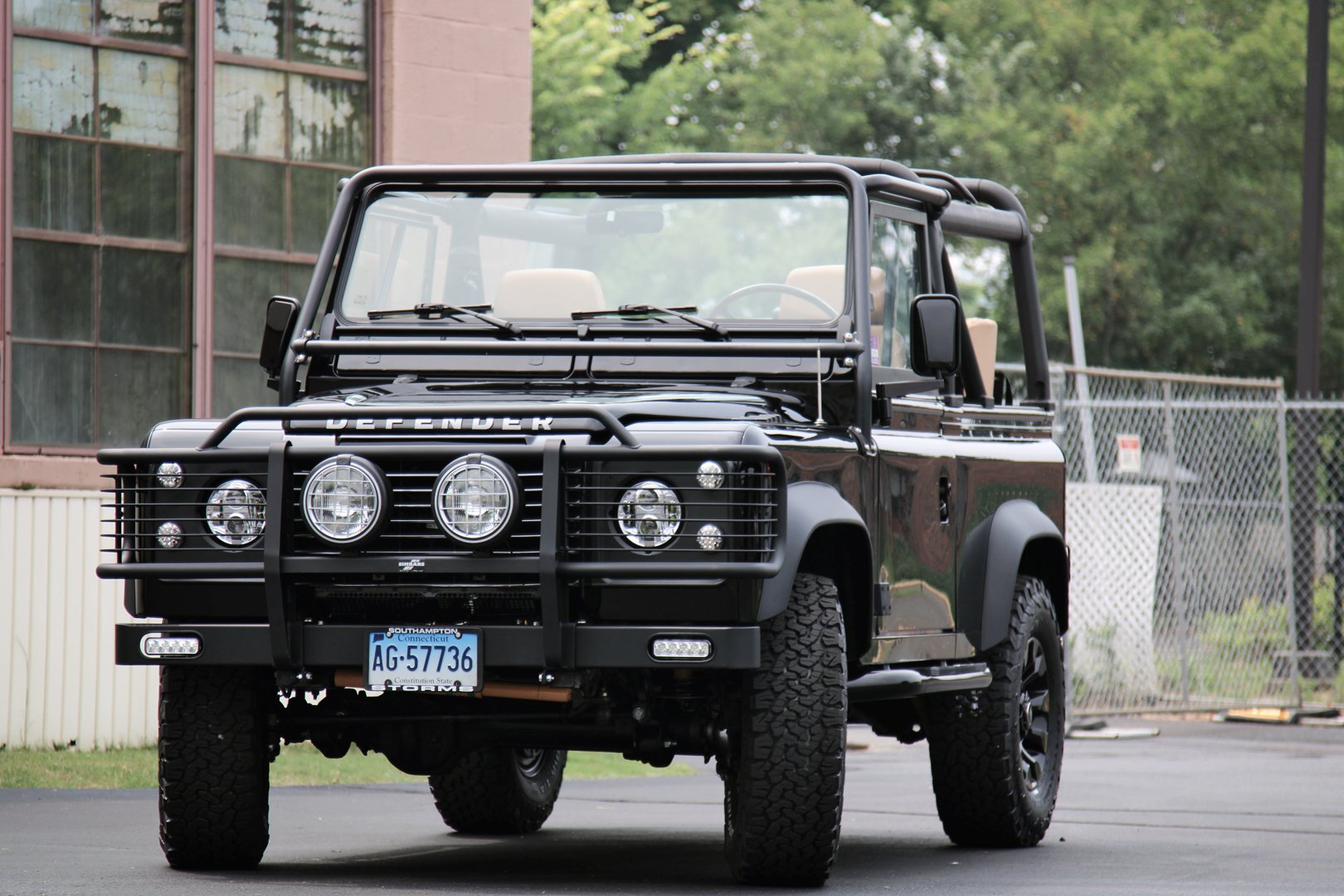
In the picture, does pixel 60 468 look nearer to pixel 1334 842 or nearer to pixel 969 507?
pixel 969 507

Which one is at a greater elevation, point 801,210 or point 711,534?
point 801,210

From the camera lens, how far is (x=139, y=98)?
1248 centimetres

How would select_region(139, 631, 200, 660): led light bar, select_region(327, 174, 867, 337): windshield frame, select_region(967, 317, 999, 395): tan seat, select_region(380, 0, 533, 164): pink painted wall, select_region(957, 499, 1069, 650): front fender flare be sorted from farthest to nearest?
select_region(380, 0, 533, 164): pink painted wall → select_region(967, 317, 999, 395): tan seat → select_region(957, 499, 1069, 650): front fender flare → select_region(327, 174, 867, 337): windshield frame → select_region(139, 631, 200, 660): led light bar

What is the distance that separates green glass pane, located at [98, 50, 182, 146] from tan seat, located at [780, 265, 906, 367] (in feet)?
19.4

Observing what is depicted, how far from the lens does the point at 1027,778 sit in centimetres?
888

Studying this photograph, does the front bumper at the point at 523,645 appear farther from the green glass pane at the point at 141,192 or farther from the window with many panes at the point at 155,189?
the green glass pane at the point at 141,192

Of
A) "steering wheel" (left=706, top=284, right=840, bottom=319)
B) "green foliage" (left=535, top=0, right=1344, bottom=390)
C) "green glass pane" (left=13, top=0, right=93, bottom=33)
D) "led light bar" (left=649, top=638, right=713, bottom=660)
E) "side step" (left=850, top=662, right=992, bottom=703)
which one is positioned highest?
"green foliage" (left=535, top=0, right=1344, bottom=390)

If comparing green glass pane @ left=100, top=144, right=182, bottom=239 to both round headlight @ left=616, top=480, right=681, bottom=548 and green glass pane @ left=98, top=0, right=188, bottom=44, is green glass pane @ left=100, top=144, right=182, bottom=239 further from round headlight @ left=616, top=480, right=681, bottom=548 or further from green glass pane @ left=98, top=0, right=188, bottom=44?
round headlight @ left=616, top=480, right=681, bottom=548

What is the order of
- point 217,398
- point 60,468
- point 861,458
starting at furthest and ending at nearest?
point 217,398 < point 60,468 < point 861,458

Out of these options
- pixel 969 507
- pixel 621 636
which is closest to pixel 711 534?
pixel 621 636

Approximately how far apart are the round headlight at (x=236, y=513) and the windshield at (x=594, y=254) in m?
1.26

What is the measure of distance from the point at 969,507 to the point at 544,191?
6.41ft

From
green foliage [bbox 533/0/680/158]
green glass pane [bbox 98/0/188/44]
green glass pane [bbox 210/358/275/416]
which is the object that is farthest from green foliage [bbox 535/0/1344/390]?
green glass pane [bbox 98/0/188/44]

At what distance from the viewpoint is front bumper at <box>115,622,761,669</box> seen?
629cm
